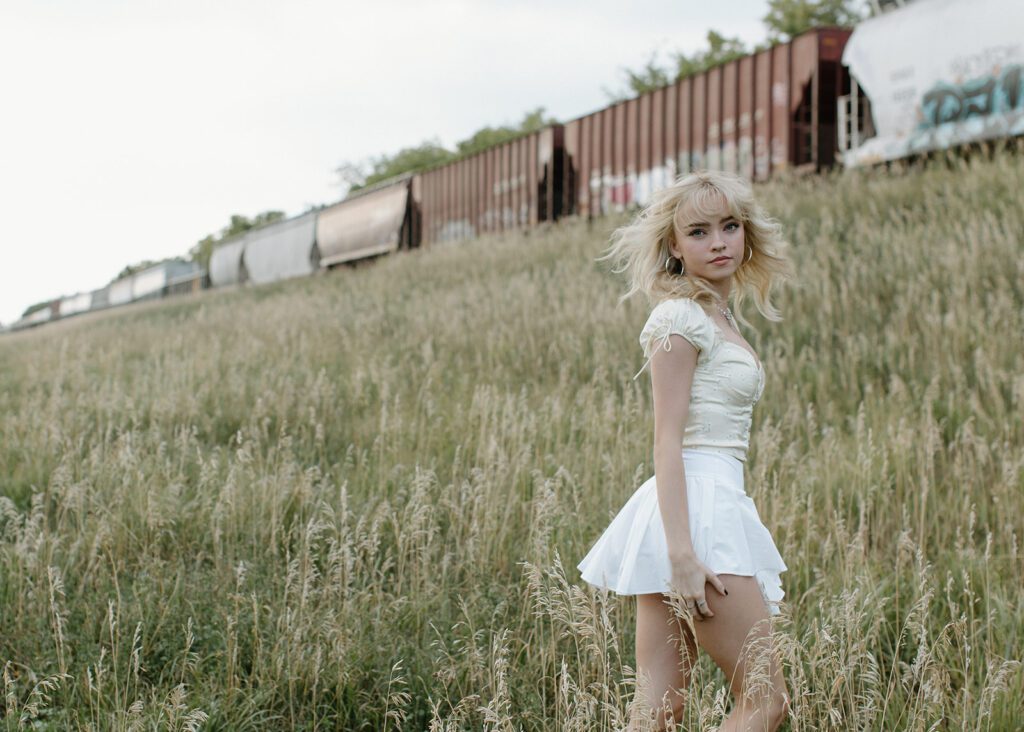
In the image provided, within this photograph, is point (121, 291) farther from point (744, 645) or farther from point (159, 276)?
point (744, 645)

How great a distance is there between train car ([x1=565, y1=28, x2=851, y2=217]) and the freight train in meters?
0.03

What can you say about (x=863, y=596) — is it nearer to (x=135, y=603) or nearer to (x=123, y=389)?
(x=135, y=603)

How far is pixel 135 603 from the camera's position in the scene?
3.32 m

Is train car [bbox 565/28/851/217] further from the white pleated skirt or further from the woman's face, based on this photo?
the white pleated skirt

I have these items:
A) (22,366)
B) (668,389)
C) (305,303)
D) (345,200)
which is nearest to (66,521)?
(668,389)

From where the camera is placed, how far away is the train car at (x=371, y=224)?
24734mm

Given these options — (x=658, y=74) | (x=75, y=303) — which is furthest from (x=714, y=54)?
(x=75, y=303)

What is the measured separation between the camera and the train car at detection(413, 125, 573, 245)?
64.0 feet

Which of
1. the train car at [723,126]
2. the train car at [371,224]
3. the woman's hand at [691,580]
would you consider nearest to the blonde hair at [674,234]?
the woman's hand at [691,580]

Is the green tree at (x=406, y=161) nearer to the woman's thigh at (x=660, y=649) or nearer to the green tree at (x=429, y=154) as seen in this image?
the green tree at (x=429, y=154)

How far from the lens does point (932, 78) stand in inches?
447

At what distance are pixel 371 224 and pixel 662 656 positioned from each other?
2425 cm

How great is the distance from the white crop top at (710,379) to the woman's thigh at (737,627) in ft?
1.11

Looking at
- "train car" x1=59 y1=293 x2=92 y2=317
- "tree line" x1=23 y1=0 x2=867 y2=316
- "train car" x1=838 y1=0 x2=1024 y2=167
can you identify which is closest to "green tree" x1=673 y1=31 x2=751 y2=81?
"tree line" x1=23 y1=0 x2=867 y2=316
